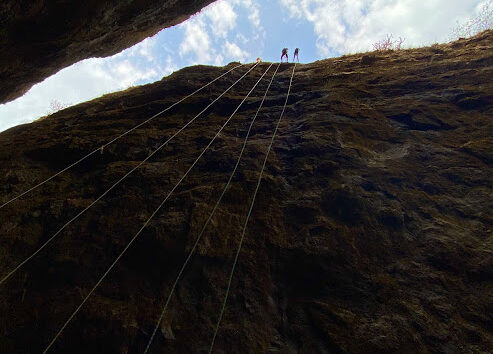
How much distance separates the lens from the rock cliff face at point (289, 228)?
2.61 m

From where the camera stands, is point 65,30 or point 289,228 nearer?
point 289,228

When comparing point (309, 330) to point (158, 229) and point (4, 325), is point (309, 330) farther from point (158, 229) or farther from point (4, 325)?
point (4, 325)

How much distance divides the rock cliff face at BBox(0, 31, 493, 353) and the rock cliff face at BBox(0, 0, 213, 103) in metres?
1.64

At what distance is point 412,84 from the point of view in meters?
5.08

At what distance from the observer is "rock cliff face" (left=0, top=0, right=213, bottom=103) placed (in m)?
4.59

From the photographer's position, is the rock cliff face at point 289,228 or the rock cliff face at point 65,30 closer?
the rock cliff face at point 289,228

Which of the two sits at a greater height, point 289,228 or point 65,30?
point 65,30

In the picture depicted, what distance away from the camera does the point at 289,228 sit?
10.9 feet

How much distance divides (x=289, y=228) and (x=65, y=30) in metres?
5.36

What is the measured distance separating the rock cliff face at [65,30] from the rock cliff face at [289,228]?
1640 mm

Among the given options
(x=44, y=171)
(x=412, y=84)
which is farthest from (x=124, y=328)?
(x=412, y=84)

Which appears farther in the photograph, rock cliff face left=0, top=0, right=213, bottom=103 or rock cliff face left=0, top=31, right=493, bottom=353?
rock cliff face left=0, top=0, right=213, bottom=103

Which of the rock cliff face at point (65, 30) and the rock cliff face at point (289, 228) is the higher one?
the rock cliff face at point (65, 30)

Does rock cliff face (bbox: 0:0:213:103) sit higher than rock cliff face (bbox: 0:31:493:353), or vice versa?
rock cliff face (bbox: 0:0:213:103)
